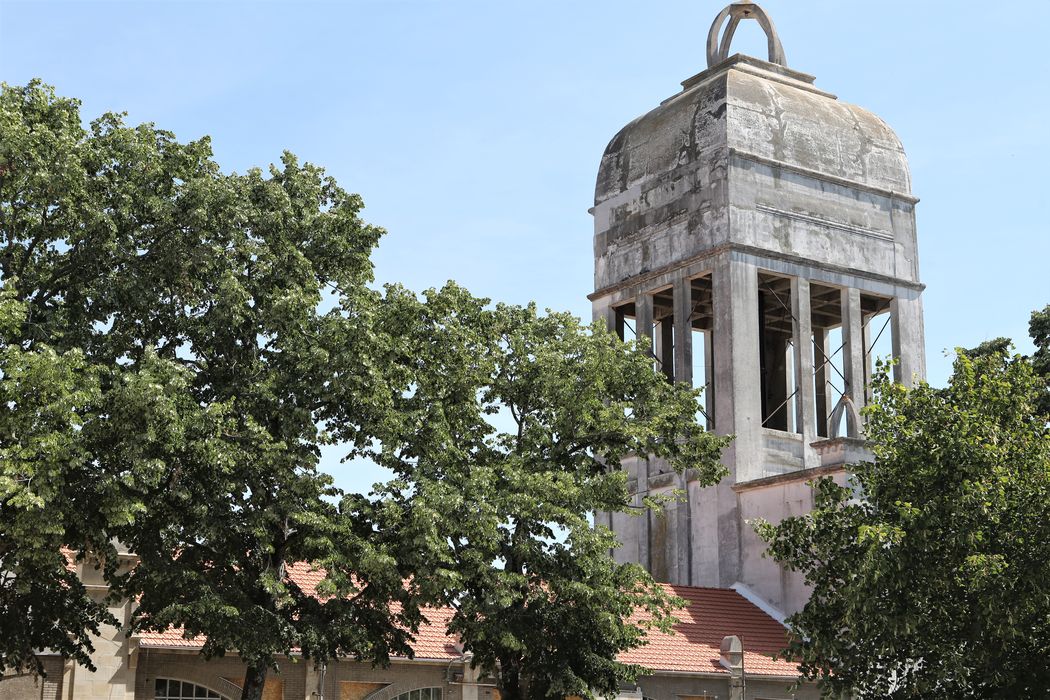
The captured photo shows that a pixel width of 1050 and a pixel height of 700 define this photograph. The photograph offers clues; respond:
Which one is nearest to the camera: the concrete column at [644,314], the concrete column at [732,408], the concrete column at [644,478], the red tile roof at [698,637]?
the red tile roof at [698,637]

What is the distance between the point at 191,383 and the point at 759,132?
2388 cm

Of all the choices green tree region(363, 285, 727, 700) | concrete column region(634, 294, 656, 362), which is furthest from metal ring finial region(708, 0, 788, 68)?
green tree region(363, 285, 727, 700)

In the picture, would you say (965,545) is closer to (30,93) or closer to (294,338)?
(294,338)

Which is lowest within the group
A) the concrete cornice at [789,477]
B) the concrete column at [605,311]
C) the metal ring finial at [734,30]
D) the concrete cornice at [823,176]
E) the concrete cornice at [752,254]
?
the concrete cornice at [789,477]

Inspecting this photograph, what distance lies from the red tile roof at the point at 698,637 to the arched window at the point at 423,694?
930 mm

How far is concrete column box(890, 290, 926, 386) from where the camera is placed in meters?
45.7

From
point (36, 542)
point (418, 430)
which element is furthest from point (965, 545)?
point (36, 542)

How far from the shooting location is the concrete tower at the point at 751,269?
4322 centimetres

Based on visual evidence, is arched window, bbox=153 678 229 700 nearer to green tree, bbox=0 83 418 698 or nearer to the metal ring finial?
green tree, bbox=0 83 418 698

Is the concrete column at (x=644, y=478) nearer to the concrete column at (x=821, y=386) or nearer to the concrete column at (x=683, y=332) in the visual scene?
the concrete column at (x=683, y=332)

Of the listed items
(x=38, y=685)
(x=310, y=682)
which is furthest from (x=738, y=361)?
(x=38, y=685)

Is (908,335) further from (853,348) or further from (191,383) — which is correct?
(191,383)

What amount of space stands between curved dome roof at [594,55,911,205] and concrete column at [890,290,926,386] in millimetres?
3496

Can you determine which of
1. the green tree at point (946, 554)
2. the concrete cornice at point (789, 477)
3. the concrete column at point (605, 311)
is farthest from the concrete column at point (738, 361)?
the green tree at point (946, 554)
